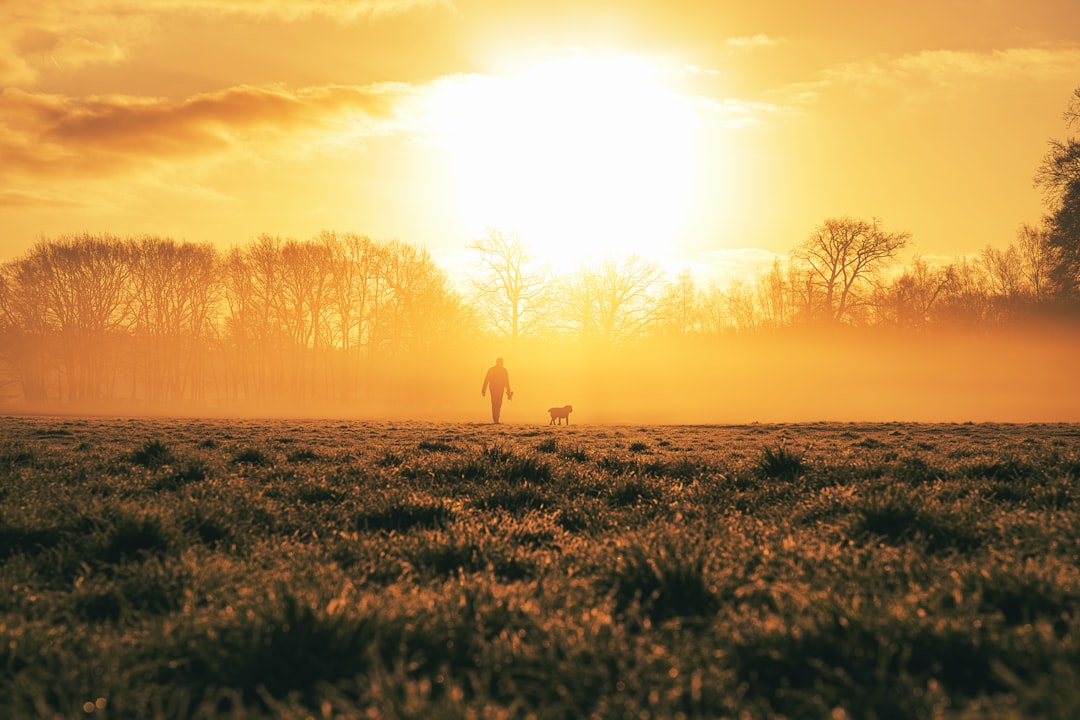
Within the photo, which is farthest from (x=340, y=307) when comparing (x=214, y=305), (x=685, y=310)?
(x=685, y=310)

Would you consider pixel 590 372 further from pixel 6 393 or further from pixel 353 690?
pixel 6 393

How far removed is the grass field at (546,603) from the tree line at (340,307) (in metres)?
52.1

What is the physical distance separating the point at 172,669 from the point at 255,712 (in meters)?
0.62

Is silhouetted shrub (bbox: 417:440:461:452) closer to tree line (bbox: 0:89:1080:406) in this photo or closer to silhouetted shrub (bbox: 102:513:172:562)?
silhouetted shrub (bbox: 102:513:172:562)

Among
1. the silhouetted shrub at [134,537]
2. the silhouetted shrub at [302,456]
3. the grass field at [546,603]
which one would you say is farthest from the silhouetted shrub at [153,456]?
the silhouetted shrub at [134,537]

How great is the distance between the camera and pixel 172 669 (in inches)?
97.4

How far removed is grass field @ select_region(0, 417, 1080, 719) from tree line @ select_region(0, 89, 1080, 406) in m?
52.1

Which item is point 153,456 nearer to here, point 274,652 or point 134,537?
point 134,537

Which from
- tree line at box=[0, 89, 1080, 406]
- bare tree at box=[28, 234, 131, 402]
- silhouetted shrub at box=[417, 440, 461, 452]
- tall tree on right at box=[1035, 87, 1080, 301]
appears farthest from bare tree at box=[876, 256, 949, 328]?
bare tree at box=[28, 234, 131, 402]

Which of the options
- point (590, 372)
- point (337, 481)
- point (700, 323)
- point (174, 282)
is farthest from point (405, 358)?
point (337, 481)

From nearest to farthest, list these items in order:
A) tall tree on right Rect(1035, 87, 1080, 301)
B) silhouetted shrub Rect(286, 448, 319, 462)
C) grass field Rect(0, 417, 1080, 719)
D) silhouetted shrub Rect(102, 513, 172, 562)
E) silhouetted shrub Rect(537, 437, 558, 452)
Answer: grass field Rect(0, 417, 1080, 719)
silhouetted shrub Rect(102, 513, 172, 562)
silhouetted shrub Rect(286, 448, 319, 462)
silhouetted shrub Rect(537, 437, 558, 452)
tall tree on right Rect(1035, 87, 1080, 301)

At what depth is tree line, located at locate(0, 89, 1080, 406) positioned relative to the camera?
59188 mm

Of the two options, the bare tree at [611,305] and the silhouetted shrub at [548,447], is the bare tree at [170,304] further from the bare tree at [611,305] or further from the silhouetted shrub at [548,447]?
the silhouetted shrub at [548,447]

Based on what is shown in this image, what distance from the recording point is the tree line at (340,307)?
59188mm
